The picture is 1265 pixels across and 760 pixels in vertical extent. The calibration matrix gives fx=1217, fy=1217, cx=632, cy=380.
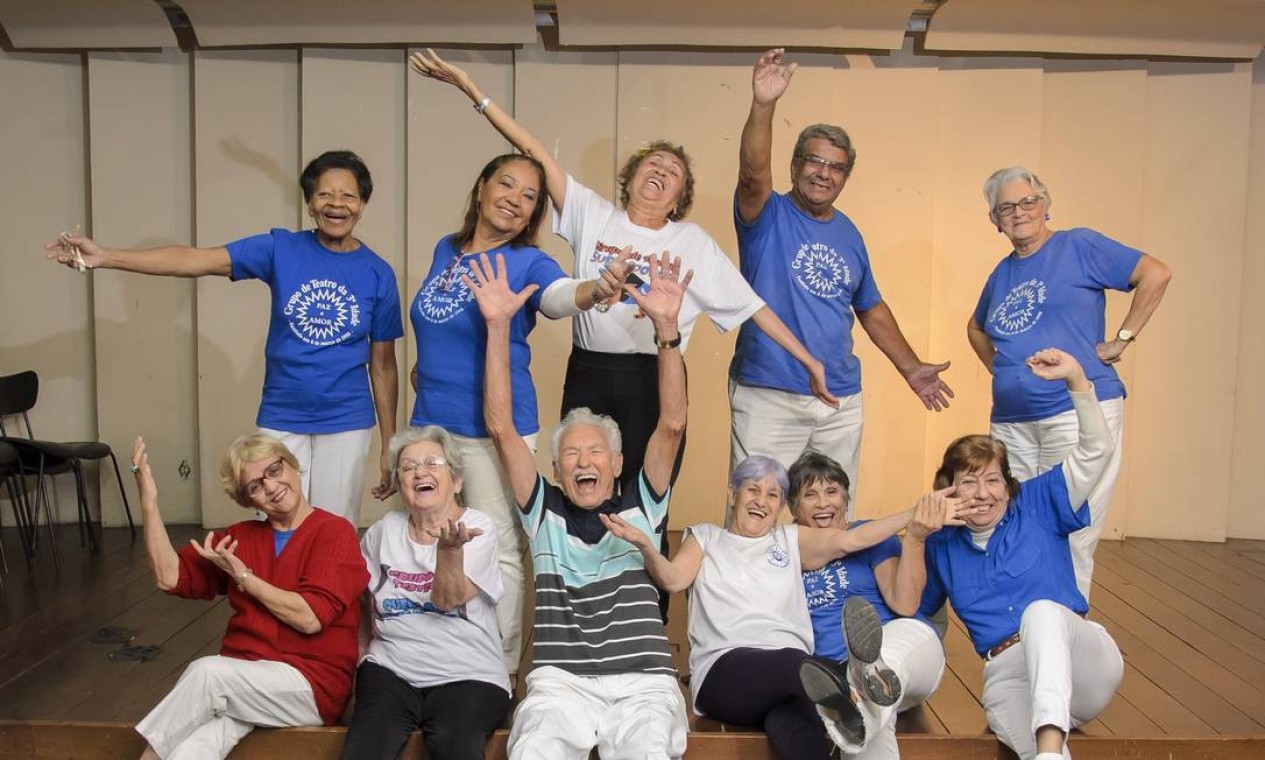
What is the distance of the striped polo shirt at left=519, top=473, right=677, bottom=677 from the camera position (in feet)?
9.82

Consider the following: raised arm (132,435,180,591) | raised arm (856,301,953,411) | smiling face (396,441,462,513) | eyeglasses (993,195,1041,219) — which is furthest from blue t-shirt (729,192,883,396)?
raised arm (132,435,180,591)

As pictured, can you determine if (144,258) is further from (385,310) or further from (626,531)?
(626,531)

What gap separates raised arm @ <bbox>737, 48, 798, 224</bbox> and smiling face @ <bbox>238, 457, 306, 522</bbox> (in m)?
1.66

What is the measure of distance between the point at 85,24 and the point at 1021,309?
422 centimetres

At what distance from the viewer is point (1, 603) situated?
14.1 ft

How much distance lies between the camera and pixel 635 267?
347 centimetres

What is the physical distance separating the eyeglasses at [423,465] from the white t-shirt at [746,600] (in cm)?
73

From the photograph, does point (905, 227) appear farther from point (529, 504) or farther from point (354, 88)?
point (529, 504)

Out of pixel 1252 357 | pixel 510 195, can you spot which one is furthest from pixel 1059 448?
pixel 1252 357

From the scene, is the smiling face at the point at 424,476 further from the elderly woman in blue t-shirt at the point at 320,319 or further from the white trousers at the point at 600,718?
the white trousers at the point at 600,718

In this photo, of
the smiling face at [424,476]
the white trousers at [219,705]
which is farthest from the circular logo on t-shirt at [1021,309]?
the white trousers at [219,705]

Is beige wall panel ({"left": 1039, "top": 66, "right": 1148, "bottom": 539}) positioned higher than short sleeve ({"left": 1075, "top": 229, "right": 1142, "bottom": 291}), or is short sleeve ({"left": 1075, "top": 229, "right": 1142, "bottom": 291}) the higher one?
beige wall panel ({"left": 1039, "top": 66, "right": 1148, "bottom": 539})

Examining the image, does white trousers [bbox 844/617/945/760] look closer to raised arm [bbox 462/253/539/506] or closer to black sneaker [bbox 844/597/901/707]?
black sneaker [bbox 844/597/901/707]

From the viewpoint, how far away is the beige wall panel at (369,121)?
5.62m
